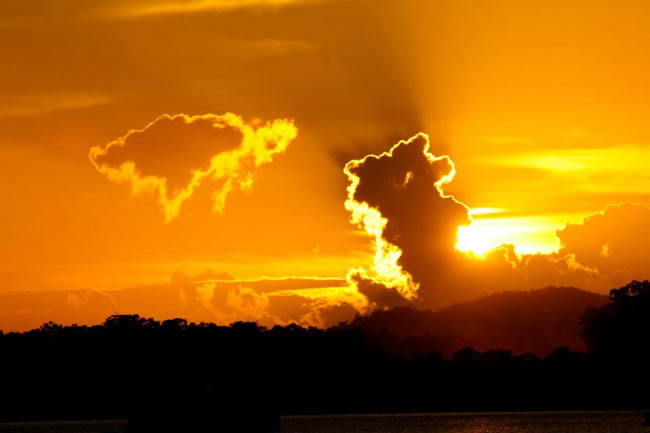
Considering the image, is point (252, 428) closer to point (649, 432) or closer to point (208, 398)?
point (208, 398)

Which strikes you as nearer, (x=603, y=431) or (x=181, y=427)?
(x=181, y=427)

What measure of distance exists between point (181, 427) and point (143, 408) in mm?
6465

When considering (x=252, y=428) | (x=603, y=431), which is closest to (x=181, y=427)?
(x=252, y=428)

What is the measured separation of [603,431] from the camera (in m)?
200

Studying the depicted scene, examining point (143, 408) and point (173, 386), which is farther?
point (173, 386)

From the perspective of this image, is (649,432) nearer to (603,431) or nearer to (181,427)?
(603,431)

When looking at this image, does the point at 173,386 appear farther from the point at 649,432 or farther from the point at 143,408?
the point at 649,432

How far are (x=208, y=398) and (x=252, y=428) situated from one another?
1156 cm

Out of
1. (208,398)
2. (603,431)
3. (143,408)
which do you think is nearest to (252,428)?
(208,398)

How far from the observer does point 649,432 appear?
19325 centimetres

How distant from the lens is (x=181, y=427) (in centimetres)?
18138

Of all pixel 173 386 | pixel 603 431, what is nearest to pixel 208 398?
pixel 173 386

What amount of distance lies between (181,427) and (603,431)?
7116cm

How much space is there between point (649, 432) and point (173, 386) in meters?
78.0
